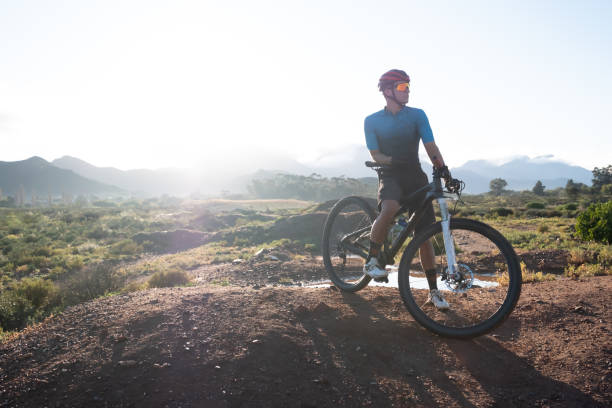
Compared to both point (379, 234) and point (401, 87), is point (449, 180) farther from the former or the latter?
point (401, 87)

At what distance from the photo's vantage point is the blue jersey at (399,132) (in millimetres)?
4125

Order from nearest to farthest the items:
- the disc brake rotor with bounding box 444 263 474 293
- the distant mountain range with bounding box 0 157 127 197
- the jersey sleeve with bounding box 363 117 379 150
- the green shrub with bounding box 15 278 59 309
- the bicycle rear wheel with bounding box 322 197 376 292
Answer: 1. the disc brake rotor with bounding box 444 263 474 293
2. the jersey sleeve with bounding box 363 117 379 150
3. the bicycle rear wheel with bounding box 322 197 376 292
4. the green shrub with bounding box 15 278 59 309
5. the distant mountain range with bounding box 0 157 127 197

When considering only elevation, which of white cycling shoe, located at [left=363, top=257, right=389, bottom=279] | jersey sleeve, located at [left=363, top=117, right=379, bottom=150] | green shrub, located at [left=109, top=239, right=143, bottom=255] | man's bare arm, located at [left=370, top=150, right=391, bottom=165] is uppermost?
jersey sleeve, located at [left=363, top=117, right=379, bottom=150]

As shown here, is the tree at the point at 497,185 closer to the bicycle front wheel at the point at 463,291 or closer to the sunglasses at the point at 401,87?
the bicycle front wheel at the point at 463,291

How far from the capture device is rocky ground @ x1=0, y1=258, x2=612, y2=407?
111 inches

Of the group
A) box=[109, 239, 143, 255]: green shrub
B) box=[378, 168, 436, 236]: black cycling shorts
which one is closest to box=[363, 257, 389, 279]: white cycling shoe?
box=[378, 168, 436, 236]: black cycling shorts

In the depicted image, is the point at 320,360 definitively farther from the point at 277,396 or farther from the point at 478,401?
the point at 478,401

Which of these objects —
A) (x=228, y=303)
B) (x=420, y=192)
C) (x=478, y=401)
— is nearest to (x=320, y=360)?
(x=478, y=401)

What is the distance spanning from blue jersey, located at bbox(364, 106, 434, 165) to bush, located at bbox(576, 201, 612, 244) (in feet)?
37.3

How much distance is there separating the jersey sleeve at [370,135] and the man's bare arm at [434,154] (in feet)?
1.94

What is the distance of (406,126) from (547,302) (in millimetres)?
2819

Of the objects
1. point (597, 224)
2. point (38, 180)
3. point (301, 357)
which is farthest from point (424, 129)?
point (38, 180)

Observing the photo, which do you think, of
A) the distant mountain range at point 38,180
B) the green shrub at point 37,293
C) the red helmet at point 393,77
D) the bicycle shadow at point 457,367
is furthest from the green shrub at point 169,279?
the distant mountain range at point 38,180

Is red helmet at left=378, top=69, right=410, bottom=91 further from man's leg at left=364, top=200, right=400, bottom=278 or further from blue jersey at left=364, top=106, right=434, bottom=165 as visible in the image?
man's leg at left=364, top=200, right=400, bottom=278
